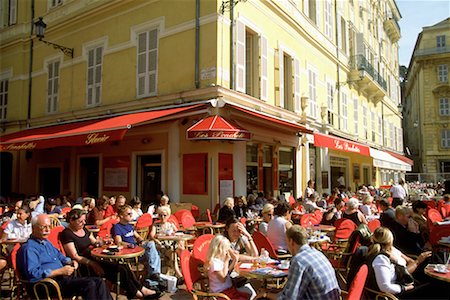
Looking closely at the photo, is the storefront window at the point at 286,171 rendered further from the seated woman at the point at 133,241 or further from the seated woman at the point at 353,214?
the seated woman at the point at 133,241

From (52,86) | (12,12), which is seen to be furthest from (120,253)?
(12,12)

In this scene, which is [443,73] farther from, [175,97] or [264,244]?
[264,244]

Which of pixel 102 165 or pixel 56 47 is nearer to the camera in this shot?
pixel 102 165

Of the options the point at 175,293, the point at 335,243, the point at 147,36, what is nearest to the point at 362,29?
the point at 147,36

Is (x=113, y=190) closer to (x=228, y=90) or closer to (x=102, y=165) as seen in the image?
(x=102, y=165)

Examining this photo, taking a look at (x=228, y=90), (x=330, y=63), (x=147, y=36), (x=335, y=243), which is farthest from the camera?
(x=330, y=63)

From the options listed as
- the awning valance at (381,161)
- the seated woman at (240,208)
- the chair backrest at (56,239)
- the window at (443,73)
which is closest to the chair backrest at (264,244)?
the chair backrest at (56,239)

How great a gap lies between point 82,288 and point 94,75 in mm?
10514

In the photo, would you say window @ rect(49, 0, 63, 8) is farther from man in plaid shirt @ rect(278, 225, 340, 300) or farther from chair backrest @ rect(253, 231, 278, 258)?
man in plaid shirt @ rect(278, 225, 340, 300)

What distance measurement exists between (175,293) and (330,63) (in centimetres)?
1470

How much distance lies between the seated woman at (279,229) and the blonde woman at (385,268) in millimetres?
1887

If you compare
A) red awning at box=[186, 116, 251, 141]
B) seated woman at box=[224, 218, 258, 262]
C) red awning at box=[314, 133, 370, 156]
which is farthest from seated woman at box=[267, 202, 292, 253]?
red awning at box=[314, 133, 370, 156]

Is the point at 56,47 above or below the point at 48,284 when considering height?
above

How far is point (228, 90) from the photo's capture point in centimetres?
1006
